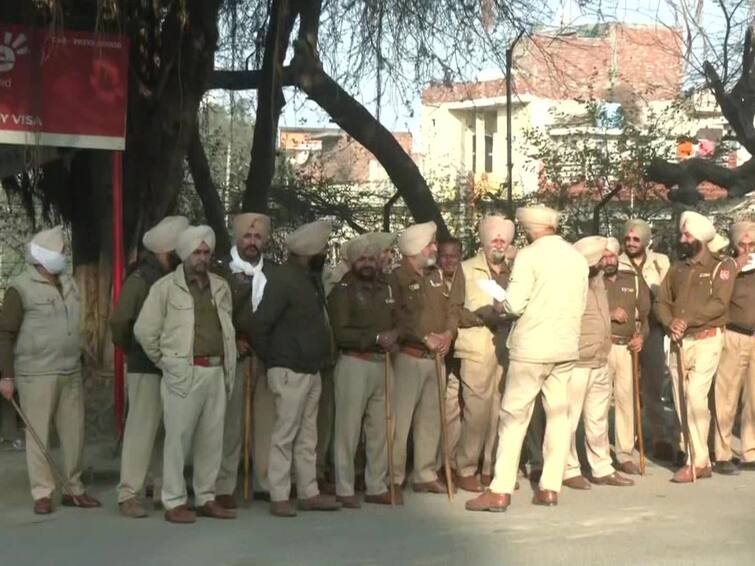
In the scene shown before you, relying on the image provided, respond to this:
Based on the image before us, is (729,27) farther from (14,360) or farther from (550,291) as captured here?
(14,360)

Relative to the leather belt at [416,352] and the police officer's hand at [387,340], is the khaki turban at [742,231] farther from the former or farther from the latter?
the police officer's hand at [387,340]

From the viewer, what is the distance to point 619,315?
1163 centimetres

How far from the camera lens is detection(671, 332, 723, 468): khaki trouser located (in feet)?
37.1

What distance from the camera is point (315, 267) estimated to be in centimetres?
1030

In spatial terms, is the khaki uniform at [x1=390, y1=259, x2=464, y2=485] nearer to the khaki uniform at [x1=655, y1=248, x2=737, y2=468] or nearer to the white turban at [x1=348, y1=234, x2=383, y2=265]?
the white turban at [x1=348, y1=234, x2=383, y2=265]

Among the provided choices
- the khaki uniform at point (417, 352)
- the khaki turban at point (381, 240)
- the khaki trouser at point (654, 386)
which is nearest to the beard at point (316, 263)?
the khaki turban at point (381, 240)

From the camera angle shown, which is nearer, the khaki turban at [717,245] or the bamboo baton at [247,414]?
→ the bamboo baton at [247,414]

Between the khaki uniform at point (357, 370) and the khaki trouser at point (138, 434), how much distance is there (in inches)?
52.4

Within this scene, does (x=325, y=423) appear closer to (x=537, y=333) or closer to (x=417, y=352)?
(x=417, y=352)

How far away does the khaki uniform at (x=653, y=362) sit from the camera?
12.1 m

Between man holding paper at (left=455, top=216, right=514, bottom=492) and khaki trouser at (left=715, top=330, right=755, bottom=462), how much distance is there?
6.54 ft

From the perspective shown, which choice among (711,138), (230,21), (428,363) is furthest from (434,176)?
(428,363)

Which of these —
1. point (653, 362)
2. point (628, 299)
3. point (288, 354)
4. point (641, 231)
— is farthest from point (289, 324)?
point (653, 362)

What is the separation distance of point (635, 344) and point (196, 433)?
3945 mm
